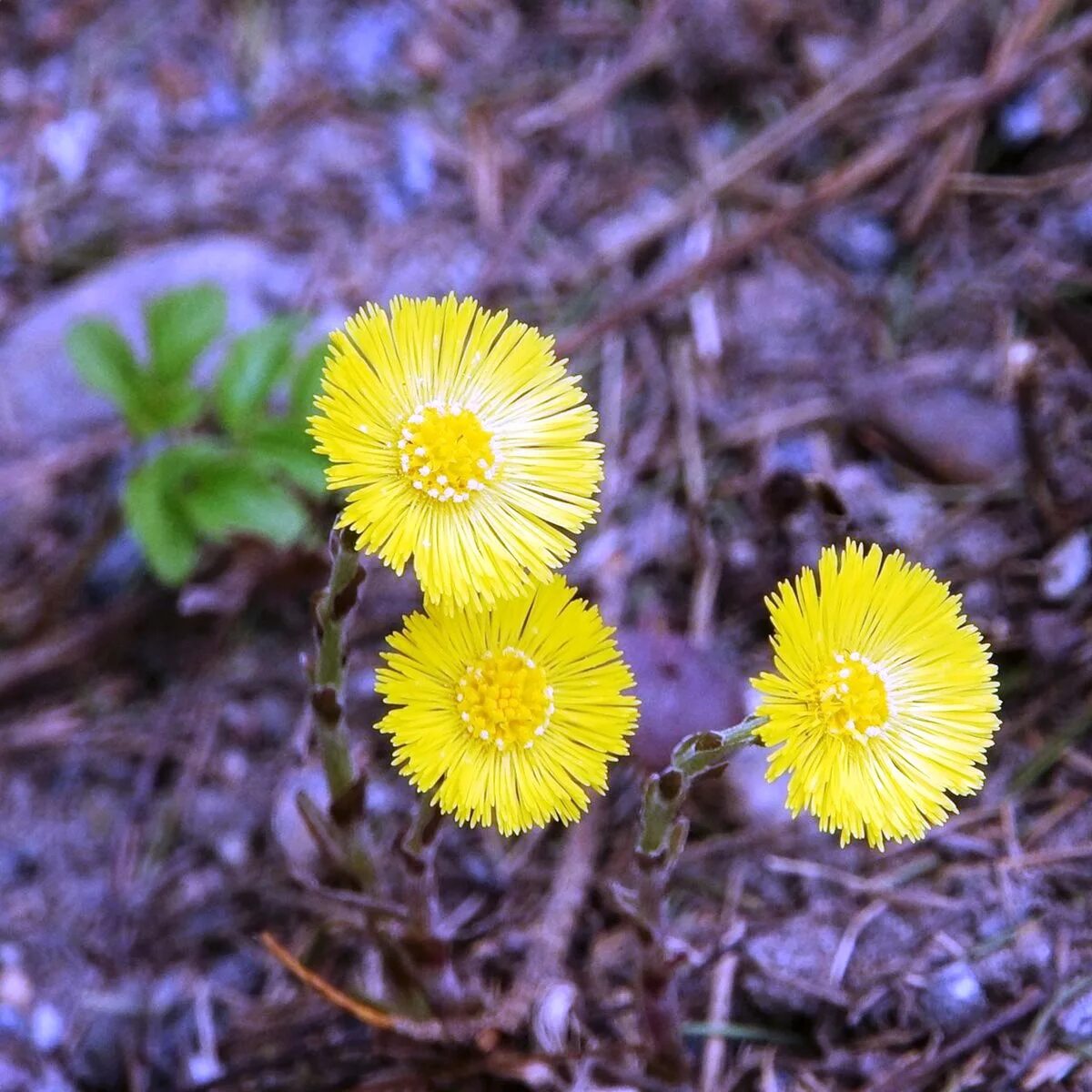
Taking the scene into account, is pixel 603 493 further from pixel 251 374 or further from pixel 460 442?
pixel 460 442

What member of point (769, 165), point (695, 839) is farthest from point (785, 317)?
point (695, 839)

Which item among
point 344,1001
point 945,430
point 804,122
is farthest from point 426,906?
point 804,122

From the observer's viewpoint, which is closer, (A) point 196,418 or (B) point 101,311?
(A) point 196,418

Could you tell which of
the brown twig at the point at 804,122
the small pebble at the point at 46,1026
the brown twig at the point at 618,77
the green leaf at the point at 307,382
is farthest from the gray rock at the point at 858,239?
the small pebble at the point at 46,1026

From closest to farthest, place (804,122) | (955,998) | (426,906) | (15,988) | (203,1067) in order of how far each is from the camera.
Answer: (426,906), (955,998), (203,1067), (15,988), (804,122)

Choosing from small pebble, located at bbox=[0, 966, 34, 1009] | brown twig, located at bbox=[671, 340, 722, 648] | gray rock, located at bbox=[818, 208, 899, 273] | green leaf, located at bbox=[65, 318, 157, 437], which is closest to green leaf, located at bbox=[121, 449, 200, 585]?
green leaf, located at bbox=[65, 318, 157, 437]

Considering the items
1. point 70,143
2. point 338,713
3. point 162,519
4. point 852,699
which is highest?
point 70,143
